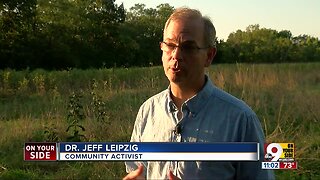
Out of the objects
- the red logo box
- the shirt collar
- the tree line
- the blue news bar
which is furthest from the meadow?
the tree line

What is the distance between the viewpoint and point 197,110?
196cm

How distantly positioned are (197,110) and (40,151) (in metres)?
1.46

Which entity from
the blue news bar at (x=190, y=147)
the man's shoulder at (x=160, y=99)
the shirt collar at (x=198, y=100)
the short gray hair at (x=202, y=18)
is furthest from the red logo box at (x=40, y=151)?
the short gray hair at (x=202, y=18)

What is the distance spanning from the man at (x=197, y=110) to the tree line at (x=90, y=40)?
15.4 meters

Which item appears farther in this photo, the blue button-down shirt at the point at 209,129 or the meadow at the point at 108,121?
the meadow at the point at 108,121

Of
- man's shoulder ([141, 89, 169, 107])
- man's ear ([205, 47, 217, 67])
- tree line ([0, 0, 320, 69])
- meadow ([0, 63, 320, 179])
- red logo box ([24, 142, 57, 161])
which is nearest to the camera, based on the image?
man's ear ([205, 47, 217, 67])

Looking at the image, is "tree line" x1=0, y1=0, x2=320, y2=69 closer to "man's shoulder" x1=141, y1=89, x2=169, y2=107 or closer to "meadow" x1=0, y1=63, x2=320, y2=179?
"meadow" x1=0, y1=63, x2=320, y2=179

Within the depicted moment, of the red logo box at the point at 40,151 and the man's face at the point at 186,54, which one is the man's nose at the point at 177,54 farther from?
the red logo box at the point at 40,151

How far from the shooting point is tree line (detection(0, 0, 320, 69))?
27375mm

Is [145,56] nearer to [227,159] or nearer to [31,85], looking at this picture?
[31,85]

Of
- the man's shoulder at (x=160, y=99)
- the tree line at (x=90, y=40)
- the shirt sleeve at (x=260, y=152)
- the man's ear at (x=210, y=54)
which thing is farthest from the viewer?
the tree line at (x=90, y=40)

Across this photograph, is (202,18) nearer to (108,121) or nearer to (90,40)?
(108,121)

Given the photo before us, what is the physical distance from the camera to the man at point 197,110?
1.91 m

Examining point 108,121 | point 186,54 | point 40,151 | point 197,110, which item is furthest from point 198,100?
point 108,121
